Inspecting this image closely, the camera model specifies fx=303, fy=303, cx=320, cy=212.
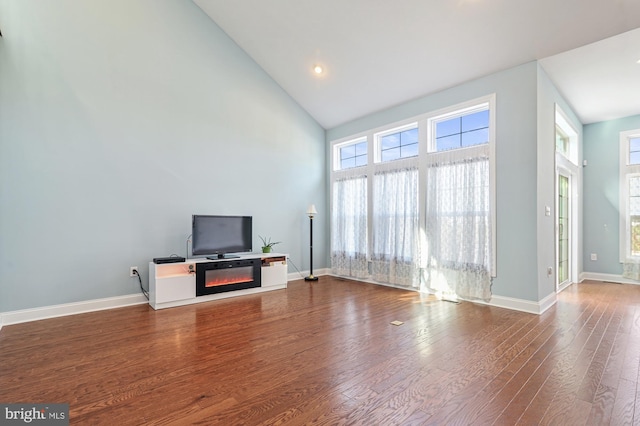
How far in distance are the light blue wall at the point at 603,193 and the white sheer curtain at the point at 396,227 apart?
3766 mm

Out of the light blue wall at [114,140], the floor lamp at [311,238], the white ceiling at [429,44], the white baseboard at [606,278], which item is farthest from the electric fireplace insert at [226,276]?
the white baseboard at [606,278]

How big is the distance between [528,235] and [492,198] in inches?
24.3

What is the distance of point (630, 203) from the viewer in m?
5.38

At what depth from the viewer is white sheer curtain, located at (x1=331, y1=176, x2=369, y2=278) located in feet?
18.9

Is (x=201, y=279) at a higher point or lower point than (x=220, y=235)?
lower

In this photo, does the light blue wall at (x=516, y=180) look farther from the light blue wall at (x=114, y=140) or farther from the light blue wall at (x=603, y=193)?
the light blue wall at (x=114, y=140)

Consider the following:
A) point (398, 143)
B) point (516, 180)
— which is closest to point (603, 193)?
point (516, 180)

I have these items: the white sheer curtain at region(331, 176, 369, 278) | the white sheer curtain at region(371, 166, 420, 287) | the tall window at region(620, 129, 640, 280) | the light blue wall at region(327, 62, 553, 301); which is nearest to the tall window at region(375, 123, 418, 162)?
the white sheer curtain at region(371, 166, 420, 287)

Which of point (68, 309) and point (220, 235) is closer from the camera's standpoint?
point (68, 309)

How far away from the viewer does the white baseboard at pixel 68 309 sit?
340 cm

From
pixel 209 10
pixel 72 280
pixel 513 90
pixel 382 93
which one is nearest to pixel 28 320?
pixel 72 280

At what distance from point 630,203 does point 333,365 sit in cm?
635

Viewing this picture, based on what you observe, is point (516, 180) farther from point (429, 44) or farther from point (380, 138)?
point (380, 138)

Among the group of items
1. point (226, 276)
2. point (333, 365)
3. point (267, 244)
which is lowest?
point (333, 365)
